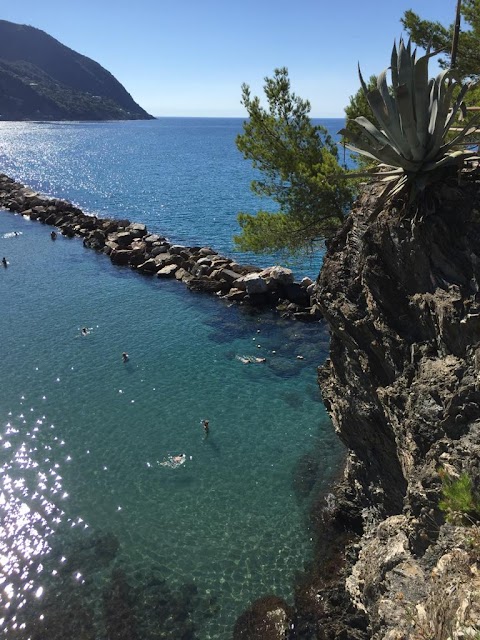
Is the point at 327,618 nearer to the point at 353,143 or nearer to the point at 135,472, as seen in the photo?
the point at 135,472

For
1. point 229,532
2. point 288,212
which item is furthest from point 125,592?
point 288,212

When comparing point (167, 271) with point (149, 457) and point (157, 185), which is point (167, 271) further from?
point (157, 185)

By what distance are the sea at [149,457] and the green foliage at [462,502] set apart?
27.0ft

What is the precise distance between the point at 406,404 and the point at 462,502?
10.5ft

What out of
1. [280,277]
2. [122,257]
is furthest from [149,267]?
[280,277]

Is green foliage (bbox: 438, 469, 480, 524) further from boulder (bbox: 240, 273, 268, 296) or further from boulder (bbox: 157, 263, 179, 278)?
boulder (bbox: 157, 263, 179, 278)

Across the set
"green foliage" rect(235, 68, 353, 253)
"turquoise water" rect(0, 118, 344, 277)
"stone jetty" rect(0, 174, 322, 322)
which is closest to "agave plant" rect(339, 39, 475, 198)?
"green foliage" rect(235, 68, 353, 253)

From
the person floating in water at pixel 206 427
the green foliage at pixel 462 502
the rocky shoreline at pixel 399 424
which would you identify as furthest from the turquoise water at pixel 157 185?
the green foliage at pixel 462 502

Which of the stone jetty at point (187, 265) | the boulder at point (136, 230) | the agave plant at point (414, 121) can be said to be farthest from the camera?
the boulder at point (136, 230)

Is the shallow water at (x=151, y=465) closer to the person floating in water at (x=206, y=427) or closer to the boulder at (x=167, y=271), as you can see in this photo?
the person floating in water at (x=206, y=427)

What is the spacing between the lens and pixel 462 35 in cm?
2141

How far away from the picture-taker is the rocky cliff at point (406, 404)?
758 centimetres

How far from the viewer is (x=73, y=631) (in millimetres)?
12953

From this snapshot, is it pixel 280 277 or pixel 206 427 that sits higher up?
pixel 280 277
